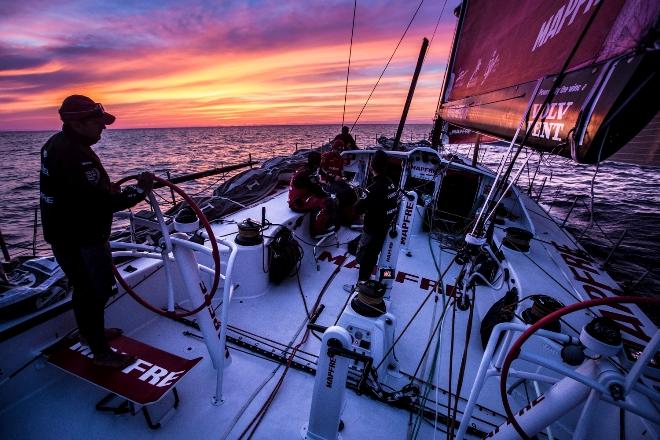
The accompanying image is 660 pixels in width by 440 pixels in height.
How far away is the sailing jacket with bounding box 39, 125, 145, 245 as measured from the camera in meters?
1.94

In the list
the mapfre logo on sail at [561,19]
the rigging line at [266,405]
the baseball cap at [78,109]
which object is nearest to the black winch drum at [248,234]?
the rigging line at [266,405]

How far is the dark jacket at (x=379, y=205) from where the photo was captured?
368cm

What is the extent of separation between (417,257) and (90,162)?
535cm

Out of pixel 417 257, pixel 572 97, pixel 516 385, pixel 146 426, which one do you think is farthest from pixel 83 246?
pixel 417 257

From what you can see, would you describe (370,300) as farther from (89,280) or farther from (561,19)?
(561,19)

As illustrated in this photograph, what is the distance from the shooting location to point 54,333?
2.74m

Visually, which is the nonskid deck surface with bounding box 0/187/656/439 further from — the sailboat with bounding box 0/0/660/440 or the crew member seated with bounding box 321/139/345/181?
the crew member seated with bounding box 321/139/345/181

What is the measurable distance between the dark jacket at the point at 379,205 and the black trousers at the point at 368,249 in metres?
0.07

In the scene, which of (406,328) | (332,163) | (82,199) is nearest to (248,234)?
(82,199)

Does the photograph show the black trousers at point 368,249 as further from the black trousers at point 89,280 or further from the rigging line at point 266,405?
the black trousers at point 89,280

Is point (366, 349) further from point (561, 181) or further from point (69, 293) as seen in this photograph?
point (561, 181)

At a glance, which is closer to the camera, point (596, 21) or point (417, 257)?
point (596, 21)

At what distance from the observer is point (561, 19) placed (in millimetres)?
1968

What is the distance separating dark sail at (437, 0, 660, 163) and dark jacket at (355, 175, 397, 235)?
1.21m
